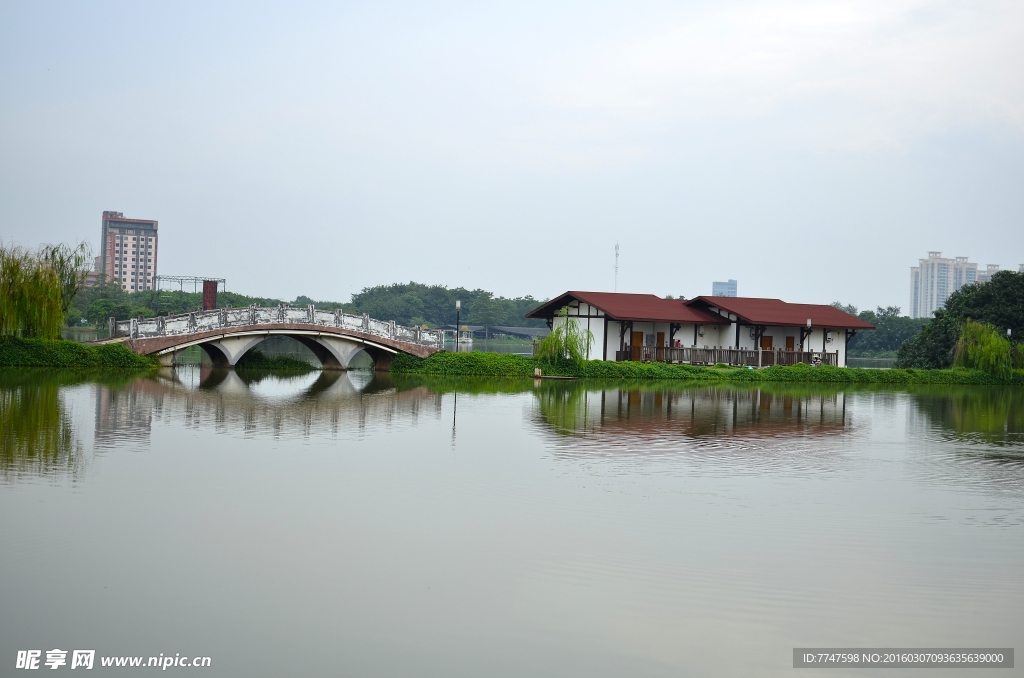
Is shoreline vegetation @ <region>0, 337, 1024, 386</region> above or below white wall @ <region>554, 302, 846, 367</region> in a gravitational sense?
below

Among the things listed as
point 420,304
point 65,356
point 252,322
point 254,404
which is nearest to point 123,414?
point 254,404

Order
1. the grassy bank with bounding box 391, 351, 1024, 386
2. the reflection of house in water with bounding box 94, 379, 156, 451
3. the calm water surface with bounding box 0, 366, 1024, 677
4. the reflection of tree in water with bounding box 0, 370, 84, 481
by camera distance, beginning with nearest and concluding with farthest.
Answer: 1. the calm water surface with bounding box 0, 366, 1024, 677
2. the reflection of tree in water with bounding box 0, 370, 84, 481
3. the reflection of house in water with bounding box 94, 379, 156, 451
4. the grassy bank with bounding box 391, 351, 1024, 386

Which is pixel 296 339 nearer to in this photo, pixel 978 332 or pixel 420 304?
pixel 978 332

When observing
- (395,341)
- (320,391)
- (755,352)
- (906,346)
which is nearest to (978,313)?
(906,346)

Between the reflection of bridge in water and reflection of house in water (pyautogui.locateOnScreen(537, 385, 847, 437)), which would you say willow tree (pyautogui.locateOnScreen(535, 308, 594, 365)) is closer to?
reflection of house in water (pyautogui.locateOnScreen(537, 385, 847, 437))

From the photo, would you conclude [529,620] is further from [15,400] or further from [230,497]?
[15,400]

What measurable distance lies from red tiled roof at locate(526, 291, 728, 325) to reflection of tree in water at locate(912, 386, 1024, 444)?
1081 cm

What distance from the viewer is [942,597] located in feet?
25.6

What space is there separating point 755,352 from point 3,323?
3240 centimetres

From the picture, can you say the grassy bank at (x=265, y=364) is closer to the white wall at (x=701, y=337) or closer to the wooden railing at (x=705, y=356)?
the white wall at (x=701, y=337)

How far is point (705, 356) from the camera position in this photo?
44.5m

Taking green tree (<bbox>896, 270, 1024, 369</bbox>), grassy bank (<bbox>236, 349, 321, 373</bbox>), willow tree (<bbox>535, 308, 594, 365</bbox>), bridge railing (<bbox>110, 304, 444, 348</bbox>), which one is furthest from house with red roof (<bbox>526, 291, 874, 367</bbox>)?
grassy bank (<bbox>236, 349, 321, 373</bbox>)

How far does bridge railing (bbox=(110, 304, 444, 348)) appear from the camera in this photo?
34844 mm

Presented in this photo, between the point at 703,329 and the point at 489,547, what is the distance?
39114 mm
